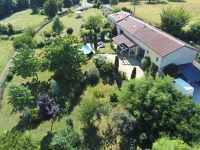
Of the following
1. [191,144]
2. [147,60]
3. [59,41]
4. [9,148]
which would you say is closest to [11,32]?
[59,41]

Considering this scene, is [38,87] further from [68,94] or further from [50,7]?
[50,7]

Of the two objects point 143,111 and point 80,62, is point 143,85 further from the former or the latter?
point 80,62

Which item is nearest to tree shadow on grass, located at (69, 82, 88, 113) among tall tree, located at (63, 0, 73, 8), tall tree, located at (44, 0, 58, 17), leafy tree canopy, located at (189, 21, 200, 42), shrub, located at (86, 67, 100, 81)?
shrub, located at (86, 67, 100, 81)

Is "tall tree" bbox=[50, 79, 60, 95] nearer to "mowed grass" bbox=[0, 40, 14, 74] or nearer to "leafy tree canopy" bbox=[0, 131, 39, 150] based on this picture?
"leafy tree canopy" bbox=[0, 131, 39, 150]

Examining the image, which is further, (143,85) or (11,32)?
(11,32)

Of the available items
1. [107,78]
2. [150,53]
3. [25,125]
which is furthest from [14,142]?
[150,53]

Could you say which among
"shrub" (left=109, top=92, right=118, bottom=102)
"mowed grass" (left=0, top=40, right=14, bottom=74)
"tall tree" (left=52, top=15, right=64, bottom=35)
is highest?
"tall tree" (left=52, top=15, right=64, bottom=35)
